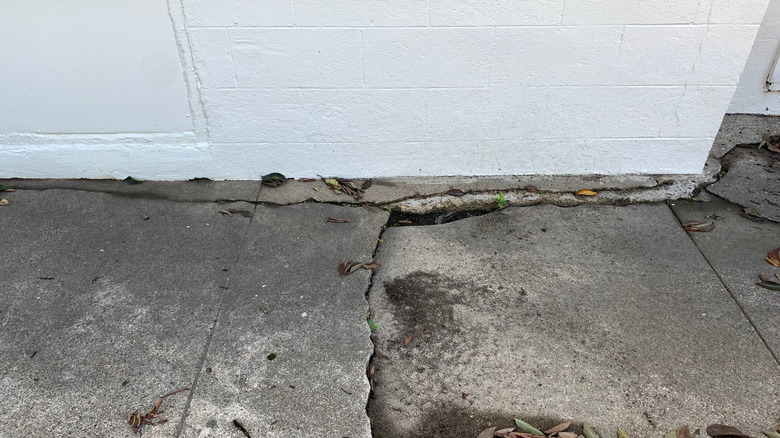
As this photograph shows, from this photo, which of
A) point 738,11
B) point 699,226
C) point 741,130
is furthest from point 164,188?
point 741,130

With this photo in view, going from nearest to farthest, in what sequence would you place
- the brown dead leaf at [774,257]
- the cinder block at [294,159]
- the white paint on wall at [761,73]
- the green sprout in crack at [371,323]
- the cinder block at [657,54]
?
1. the green sprout in crack at [371,323]
2. the brown dead leaf at [774,257]
3. the cinder block at [657,54]
4. the cinder block at [294,159]
5. the white paint on wall at [761,73]

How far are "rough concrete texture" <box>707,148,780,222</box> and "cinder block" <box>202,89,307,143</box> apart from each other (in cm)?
296

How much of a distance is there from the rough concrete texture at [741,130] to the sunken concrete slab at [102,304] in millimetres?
3675

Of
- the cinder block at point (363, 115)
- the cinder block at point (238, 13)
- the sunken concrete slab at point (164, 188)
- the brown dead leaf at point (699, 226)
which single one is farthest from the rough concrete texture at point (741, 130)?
the sunken concrete slab at point (164, 188)

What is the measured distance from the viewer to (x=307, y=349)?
8.16 feet

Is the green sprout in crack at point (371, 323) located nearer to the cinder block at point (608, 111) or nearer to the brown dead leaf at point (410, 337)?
the brown dead leaf at point (410, 337)

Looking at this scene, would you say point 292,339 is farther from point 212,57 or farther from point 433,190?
point 212,57

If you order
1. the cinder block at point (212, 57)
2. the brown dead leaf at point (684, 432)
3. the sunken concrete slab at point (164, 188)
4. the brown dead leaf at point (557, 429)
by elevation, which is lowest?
the sunken concrete slab at point (164, 188)

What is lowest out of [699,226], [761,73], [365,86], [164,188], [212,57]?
[164,188]

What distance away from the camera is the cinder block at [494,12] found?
314 centimetres

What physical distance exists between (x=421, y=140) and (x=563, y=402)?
2020mm

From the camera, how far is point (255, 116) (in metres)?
3.53

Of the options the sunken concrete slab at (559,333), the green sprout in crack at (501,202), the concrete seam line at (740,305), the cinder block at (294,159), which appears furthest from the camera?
the cinder block at (294,159)

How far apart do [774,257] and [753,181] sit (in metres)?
0.94
